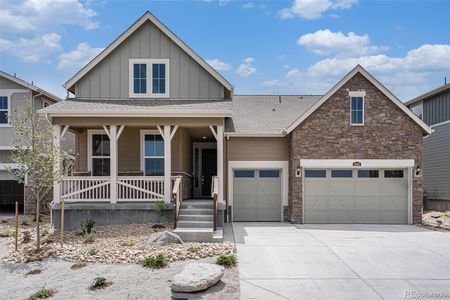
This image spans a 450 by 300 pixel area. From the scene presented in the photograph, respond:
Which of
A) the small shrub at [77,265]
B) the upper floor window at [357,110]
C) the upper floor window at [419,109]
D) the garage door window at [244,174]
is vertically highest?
the upper floor window at [419,109]

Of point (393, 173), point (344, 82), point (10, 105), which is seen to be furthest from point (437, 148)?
point (10, 105)

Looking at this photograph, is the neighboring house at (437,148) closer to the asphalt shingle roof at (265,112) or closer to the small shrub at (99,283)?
the asphalt shingle roof at (265,112)

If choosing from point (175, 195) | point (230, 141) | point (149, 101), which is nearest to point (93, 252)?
point (175, 195)

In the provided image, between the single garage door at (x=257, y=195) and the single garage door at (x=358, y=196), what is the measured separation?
1.45m

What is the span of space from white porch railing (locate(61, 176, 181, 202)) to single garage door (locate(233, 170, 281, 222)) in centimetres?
327

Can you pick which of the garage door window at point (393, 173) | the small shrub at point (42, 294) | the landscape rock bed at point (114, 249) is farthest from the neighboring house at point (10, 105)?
the garage door window at point (393, 173)

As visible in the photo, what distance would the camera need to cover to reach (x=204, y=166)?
20688mm

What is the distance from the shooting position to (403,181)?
16.9 metres

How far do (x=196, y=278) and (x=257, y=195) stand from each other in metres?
9.58

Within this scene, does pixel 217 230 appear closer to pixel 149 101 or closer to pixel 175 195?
pixel 175 195

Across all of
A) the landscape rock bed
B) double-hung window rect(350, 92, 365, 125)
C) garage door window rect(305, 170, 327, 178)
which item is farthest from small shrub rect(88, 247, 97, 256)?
double-hung window rect(350, 92, 365, 125)

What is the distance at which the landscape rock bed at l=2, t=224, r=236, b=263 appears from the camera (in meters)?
10.6

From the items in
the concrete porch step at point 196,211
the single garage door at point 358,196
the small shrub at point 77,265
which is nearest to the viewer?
the small shrub at point 77,265

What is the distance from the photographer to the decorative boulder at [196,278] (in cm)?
810
